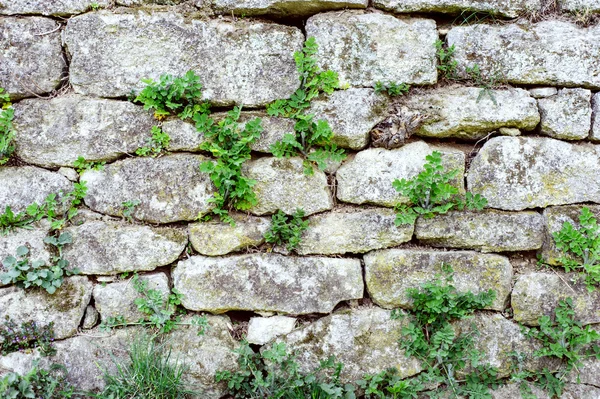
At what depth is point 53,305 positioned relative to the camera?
236cm

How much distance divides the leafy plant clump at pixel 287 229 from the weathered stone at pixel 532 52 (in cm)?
113

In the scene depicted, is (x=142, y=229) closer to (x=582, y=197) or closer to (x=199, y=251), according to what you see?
(x=199, y=251)

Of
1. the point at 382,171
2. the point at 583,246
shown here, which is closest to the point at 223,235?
the point at 382,171

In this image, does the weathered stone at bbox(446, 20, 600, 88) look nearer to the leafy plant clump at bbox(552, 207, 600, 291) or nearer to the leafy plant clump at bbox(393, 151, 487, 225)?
the leafy plant clump at bbox(393, 151, 487, 225)

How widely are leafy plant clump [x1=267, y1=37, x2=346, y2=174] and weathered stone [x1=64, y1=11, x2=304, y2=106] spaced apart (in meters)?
0.06

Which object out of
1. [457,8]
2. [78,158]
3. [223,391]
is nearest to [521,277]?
[457,8]

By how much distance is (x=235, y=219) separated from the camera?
242cm

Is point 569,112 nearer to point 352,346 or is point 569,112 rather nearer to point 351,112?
point 351,112

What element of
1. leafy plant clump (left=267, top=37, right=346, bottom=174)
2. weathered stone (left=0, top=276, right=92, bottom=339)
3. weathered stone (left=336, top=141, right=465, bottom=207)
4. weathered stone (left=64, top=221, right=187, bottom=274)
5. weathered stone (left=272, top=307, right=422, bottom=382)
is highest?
leafy plant clump (left=267, top=37, right=346, bottom=174)

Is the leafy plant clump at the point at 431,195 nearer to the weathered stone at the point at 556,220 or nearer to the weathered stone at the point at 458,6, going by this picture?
the weathered stone at the point at 556,220

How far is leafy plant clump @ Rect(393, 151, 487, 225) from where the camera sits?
2332 millimetres

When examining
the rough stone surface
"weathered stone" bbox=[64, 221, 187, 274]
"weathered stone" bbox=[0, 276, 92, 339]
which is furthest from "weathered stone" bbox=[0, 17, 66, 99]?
the rough stone surface

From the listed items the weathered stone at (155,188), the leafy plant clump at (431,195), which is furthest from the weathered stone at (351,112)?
the weathered stone at (155,188)

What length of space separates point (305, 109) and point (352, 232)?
0.65 m
